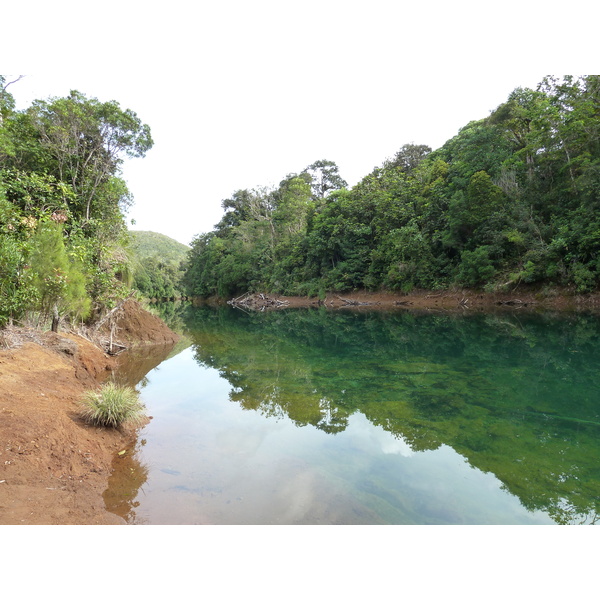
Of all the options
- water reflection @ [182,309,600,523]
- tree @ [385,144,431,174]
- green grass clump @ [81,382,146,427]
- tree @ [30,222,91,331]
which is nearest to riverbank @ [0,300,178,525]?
green grass clump @ [81,382,146,427]

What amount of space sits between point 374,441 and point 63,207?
39.2 ft

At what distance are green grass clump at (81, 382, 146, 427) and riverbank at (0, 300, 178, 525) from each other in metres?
0.14

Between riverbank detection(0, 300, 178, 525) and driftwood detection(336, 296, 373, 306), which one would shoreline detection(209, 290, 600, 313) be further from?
riverbank detection(0, 300, 178, 525)

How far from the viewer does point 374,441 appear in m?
6.00

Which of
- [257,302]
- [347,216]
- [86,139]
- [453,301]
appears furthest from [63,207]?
[257,302]

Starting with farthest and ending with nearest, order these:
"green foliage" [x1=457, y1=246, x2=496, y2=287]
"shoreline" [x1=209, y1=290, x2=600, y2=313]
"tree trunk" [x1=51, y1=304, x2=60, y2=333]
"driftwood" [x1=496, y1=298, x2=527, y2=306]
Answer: "green foliage" [x1=457, y1=246, x2=496, y2=287] → "driftwood" [x1=496, y1=298, x2=527, y2=306] → "shoreline" [x1=209, y1=290, x2=600, y2=313] → "tree trunk" [x1=51, y1=304, x2=60, y2=333]

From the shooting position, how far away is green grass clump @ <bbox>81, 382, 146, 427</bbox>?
593 centimetres

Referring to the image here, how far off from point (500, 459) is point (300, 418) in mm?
3470

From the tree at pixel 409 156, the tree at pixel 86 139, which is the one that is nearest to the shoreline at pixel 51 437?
the tree at pixel 86 139

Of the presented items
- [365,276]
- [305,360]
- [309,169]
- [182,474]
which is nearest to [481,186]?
[365,276]

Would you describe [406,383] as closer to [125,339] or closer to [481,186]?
[125,339]

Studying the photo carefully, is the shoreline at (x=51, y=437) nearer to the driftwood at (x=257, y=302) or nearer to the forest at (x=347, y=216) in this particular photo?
the forest at (x=347, y=216)

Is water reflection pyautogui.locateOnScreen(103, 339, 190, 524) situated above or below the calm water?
below

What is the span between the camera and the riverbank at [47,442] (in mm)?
3449
